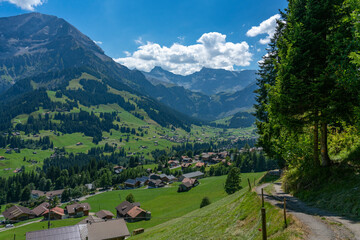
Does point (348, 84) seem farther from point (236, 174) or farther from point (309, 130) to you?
point (236, 174)

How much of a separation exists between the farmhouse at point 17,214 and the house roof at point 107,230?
224ft

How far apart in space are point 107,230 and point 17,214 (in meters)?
72.1

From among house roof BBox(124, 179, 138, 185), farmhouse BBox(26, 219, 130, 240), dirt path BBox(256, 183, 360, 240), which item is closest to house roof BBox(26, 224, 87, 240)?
farmhouse BBox(26, 219, 130, 240)

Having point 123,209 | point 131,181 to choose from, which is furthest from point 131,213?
point 131,181

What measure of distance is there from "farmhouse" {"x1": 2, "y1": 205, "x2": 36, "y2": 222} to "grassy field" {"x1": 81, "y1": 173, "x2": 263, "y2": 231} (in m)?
26.5

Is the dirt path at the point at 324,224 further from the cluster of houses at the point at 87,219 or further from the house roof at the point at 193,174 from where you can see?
the house roof at the point at 193,174

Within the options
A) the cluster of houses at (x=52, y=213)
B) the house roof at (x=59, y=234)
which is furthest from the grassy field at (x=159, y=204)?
the house roof at (x=59, y=234)

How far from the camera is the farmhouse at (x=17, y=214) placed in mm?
98750

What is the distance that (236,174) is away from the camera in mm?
76750

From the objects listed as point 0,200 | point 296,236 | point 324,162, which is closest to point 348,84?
point 324,162

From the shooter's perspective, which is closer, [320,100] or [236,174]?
[320,100]

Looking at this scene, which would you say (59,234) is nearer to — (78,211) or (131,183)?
(78,211)

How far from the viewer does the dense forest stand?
58.4ft

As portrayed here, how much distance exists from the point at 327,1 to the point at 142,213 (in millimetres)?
81246
